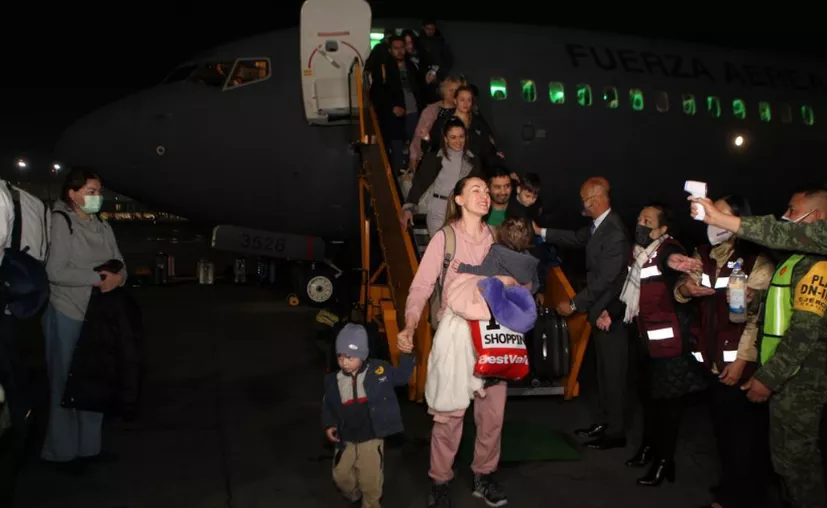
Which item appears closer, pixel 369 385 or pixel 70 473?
pixel 369 385

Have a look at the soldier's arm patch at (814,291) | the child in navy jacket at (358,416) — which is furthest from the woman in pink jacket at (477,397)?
the soldier's arm patch at (814,291)

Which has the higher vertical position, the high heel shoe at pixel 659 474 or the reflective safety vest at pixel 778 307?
the reflective safety vest at pixel 778 307

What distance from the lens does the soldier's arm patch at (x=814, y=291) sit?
13.8 ft

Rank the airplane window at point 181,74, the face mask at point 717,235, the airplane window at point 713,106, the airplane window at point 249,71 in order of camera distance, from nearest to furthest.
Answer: the face mask at point 717,235, the airplane window at point 249,71, the airplane window at point 181,74, the airplane window at point 713,106

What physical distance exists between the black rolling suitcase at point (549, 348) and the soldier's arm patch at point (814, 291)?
8.35 feet

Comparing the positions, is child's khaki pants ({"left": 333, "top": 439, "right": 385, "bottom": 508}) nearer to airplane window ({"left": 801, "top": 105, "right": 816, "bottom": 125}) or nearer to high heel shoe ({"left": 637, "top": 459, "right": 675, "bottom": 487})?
high heel shoe ({"left": 637, "top": 459, "right": 675, "bottom": 487})

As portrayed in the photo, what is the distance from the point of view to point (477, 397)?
209 inches

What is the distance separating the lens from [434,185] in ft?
22.8

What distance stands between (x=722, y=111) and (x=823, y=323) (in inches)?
410

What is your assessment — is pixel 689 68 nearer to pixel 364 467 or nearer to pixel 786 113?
pixel 786 113

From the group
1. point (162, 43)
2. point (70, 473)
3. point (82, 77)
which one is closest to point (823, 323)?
point (70, 473)

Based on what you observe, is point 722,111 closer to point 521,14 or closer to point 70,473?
point 70,473

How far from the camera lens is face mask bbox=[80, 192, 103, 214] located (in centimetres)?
586

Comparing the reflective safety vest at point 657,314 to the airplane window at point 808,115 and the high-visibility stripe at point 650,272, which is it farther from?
the airplane window at point 808,115
